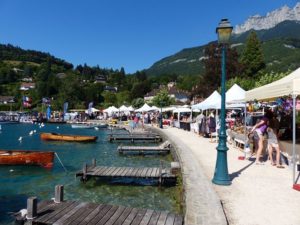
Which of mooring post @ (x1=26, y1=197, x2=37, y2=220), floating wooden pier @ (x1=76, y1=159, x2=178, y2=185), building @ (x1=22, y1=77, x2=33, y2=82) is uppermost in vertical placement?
building @ (x1=22, y1=77, x2=33, y2=82)

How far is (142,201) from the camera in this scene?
11000mm

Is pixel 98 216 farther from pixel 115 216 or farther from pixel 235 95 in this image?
pixel 235 95

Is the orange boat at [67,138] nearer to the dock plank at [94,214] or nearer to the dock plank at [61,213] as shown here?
the dock plank at [61,213]

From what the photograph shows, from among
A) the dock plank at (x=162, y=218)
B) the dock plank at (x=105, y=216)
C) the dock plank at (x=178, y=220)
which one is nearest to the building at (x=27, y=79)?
the dock plank at (x=105, y=216)

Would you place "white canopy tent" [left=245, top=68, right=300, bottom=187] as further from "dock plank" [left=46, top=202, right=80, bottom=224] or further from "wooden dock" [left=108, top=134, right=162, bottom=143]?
"wooden dock" [left=108, top=134, right=162, bottom=143]

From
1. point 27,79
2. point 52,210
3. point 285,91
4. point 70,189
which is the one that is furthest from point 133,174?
point 27,79

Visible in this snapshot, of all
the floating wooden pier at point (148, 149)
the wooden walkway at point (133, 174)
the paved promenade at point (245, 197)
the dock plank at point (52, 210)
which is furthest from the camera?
the floating wooden pier at point (148, 149)

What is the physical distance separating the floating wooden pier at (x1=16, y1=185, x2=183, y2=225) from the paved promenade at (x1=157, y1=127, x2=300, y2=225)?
668mm

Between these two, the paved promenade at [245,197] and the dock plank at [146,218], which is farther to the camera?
the dock plank at [146,218]

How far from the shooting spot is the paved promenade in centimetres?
666

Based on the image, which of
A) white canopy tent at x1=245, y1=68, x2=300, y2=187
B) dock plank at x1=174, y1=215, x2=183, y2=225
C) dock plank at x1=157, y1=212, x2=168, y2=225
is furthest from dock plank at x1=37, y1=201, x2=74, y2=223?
white canopy tent at x1=245, y1=68, x2=300, y2=187

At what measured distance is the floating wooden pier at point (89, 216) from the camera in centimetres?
696

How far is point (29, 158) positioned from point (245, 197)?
12343 mm

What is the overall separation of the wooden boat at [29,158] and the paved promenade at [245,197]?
26.2ft
